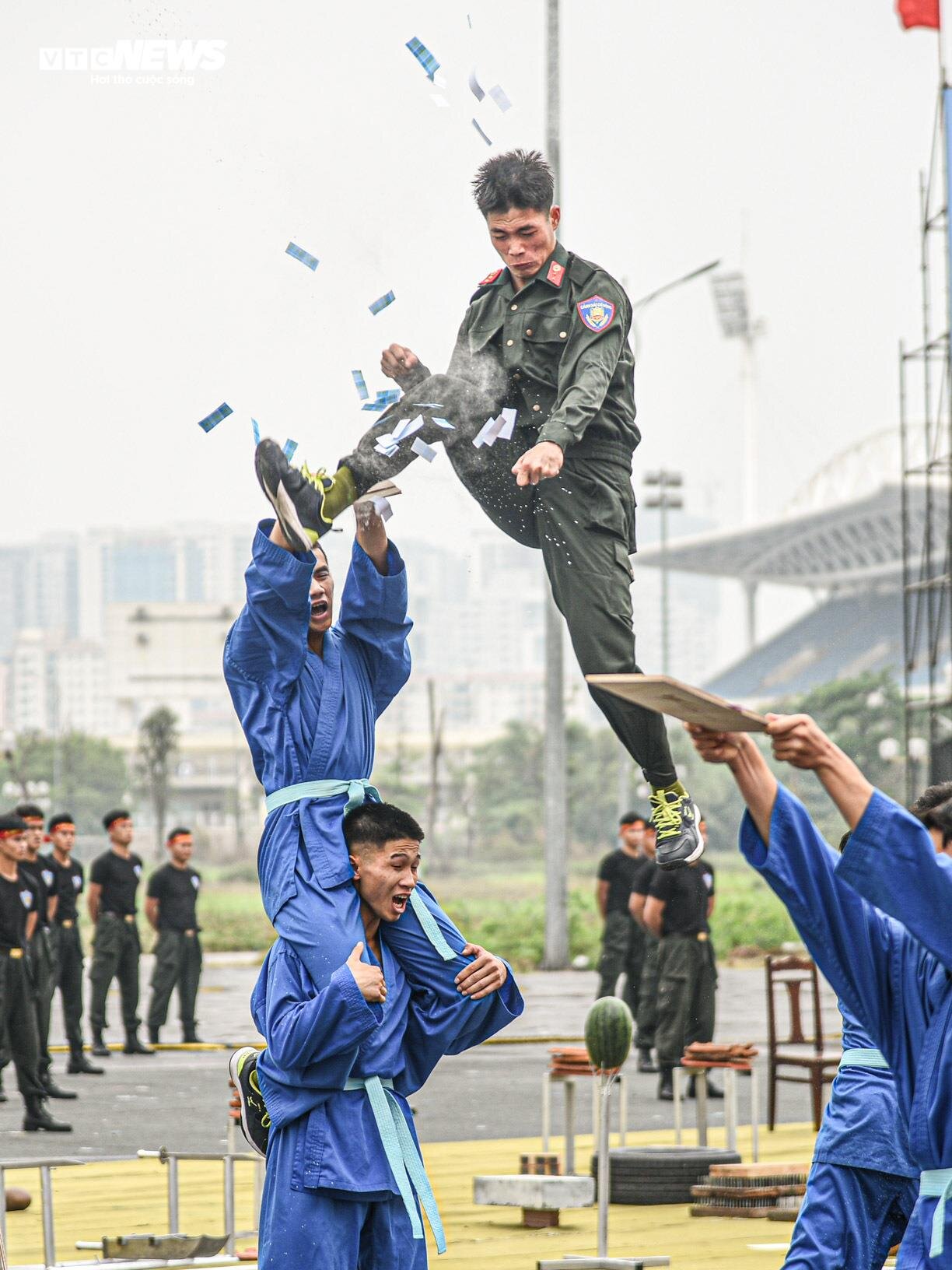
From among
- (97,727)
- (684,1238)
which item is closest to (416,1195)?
(684,1238)

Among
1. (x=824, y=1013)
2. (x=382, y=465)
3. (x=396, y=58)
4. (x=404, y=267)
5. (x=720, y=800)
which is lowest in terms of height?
(x=824, y=1013)

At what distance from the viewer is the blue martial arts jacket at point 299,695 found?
3969mm

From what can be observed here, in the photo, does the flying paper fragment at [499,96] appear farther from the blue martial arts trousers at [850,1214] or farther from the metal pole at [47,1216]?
the metal pole at [47,1216]

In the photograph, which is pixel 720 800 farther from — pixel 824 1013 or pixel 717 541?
pixel 717 541

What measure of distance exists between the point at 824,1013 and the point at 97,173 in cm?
1284

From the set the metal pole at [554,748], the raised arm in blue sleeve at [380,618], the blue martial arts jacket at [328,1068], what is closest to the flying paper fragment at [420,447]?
the raised arm in blue sleeve at [380,618]

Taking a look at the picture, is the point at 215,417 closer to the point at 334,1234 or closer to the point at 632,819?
the point at 334,1234

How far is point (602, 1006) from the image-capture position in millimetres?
5629

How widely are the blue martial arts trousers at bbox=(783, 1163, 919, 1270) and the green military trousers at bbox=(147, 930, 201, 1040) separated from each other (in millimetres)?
8448

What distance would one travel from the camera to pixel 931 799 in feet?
→ 11.5

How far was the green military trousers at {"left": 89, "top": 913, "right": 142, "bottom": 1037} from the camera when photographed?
39.1 feet

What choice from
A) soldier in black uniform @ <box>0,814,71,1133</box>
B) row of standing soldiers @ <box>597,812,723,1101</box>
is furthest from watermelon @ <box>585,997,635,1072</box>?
row of standing soldiers @ <box>597,812,723,1101</box>

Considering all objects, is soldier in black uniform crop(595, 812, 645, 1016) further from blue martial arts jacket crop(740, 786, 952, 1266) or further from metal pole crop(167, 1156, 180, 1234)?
blue martial arts jacket crop(740, 786, 952, 1266)

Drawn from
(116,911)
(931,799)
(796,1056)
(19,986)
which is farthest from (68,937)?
(931,799)
